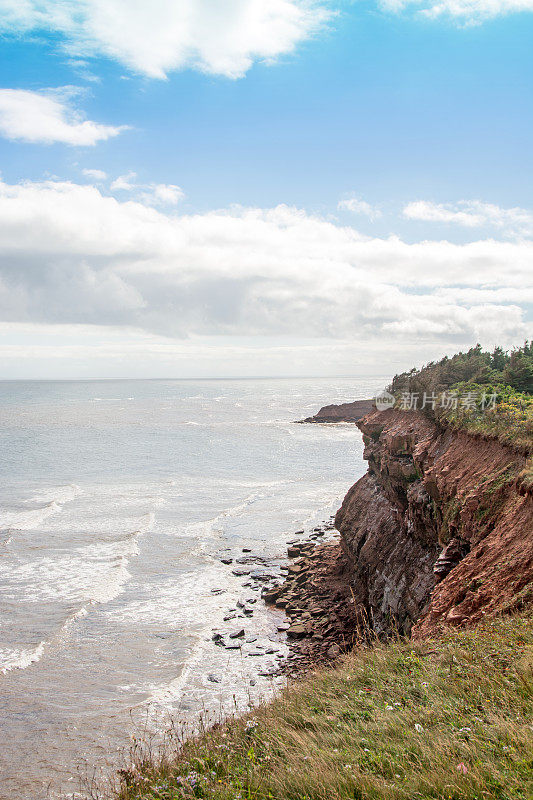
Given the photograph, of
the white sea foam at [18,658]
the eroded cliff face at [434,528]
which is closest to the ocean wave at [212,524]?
the eroded cliff face at [434,528]

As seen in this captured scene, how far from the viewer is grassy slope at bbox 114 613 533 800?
4887 millimetres

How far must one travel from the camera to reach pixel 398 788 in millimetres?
4828

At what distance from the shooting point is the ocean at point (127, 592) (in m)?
14.9

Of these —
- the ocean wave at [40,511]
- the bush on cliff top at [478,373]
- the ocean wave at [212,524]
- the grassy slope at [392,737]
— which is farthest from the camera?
the ocean wave at [40,511]

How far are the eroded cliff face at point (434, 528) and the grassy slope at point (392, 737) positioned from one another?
2.16m

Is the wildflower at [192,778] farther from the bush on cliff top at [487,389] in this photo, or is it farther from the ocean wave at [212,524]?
the ocean wave at [212,524]

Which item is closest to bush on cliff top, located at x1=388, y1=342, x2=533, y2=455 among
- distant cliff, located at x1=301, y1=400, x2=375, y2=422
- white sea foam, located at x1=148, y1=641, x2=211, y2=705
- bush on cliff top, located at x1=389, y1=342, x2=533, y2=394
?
bush on cliff top, located at x1=389, y1=342, x2=533, y2=394

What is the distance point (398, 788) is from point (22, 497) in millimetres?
43495

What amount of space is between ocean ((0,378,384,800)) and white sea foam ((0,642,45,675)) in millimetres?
69

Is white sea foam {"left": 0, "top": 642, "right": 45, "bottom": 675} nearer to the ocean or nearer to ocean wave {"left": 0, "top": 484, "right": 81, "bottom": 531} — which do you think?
the ocean

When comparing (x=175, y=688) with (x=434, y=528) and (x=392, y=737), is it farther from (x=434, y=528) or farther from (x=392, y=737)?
(x=392, y=737)

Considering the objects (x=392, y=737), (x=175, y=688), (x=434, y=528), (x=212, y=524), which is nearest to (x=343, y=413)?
(x=212, y=524)

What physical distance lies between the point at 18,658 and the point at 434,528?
16.1 meters

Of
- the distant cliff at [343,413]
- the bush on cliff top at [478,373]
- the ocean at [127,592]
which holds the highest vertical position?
the bush on cliff top at [478,373]
